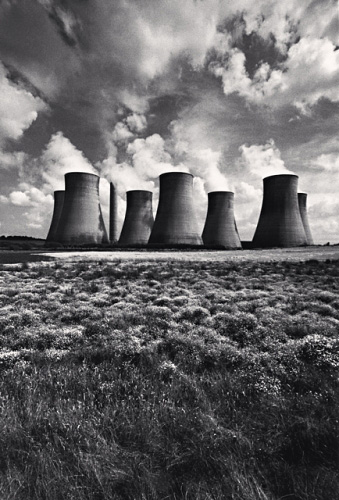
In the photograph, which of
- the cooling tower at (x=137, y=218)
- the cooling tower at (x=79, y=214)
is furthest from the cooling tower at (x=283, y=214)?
the cooling tower at (x=79, y=214)

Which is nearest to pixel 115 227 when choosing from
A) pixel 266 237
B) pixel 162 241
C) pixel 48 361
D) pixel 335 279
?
pixel 162 241

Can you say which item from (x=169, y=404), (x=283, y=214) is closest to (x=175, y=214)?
(x=283, y=214)

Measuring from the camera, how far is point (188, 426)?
9.00 ft

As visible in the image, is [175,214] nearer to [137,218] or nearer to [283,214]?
[137,218]

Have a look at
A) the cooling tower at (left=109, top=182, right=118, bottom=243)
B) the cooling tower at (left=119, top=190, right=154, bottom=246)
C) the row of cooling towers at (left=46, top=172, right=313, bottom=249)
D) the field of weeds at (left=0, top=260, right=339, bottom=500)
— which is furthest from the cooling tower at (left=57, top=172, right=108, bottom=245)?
the field of weeds at (left=0, top=260, right=339, bottom=500)

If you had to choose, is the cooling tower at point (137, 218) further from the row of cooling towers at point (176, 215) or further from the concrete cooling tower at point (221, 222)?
the concrete cooling tower at point (221, 222)

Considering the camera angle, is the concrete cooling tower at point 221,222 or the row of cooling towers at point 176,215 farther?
the concrete cooling tower at point 221,222

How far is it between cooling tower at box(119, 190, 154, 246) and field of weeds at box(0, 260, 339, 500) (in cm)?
4866

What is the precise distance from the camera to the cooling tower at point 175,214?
4497 cm

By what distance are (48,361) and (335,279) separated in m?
10.5

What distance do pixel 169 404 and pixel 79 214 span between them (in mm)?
45459

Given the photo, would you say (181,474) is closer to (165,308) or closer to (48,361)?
(48,361)

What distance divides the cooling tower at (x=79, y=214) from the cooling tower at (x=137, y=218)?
9009mm

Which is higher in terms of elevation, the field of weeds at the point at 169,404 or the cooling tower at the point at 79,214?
the cooling tower at the point at 79,214
